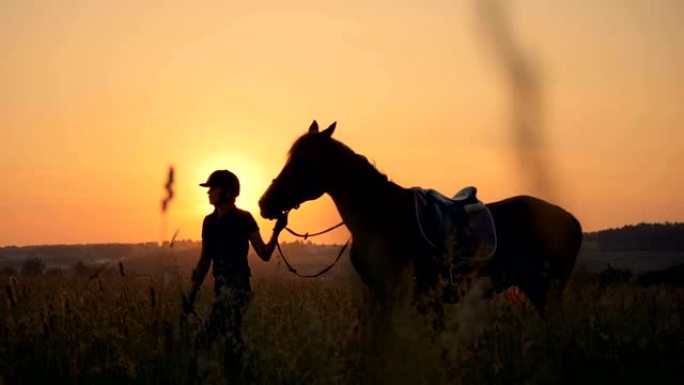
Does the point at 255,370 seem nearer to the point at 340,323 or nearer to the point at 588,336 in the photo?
the point at 340,323

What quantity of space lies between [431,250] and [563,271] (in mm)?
2343

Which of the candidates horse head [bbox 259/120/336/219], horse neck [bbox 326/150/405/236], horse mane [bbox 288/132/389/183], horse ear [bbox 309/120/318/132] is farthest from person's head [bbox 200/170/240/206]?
horse ear [bbox 309/120/318/132]

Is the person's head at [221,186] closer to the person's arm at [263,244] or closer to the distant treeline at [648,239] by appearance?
the person's arm at [263,244]

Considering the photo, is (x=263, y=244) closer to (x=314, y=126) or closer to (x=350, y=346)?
(x=314, y=126)

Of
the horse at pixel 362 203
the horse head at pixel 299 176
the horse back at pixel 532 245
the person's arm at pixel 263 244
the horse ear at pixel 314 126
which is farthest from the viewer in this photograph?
the horse back at pixel 532 245

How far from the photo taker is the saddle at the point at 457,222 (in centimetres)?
732

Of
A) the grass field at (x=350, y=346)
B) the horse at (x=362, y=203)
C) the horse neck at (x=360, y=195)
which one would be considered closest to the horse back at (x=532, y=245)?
the horse at (x=362, y=203)

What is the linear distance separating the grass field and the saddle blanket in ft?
4.34

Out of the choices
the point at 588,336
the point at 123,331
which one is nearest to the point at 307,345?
the point at 123,331

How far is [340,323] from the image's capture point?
12.1ft

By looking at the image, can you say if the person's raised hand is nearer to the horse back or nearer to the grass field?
the grass field

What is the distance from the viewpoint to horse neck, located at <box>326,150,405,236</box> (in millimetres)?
7316

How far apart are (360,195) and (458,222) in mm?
1039

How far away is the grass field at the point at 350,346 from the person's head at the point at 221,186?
43.3 inches
